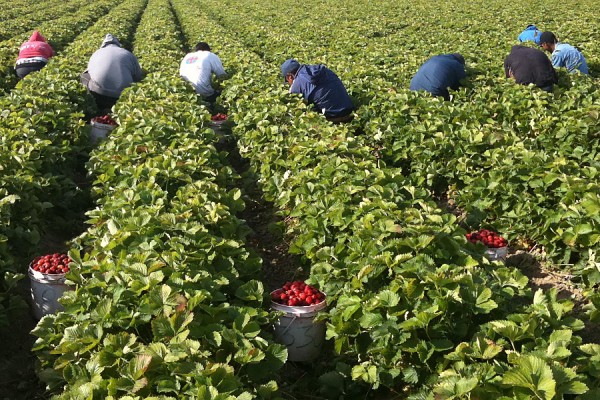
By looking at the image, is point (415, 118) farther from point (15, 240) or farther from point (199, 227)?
point (15, 240)

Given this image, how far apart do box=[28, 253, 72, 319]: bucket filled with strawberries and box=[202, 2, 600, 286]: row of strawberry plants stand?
3.87 meters

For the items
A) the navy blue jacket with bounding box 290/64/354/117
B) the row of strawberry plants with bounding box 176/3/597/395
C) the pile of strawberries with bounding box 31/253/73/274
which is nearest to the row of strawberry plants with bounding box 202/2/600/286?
the navy blue jacket with bounding box 290/64/354/117

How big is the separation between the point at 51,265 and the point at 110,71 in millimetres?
6473

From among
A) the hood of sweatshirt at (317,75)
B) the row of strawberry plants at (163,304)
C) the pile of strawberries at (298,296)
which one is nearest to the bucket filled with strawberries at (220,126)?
the hood of sweatshirt at (317,75)

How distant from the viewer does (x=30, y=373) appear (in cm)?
414

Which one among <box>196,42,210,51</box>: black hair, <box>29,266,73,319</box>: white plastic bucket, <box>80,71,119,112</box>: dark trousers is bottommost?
<box>80,71,119,112</box>: dark trousers

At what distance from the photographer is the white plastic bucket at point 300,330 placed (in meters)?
3.88

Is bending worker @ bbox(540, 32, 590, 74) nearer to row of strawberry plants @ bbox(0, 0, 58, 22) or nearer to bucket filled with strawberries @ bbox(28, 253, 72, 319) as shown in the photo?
bucket filled with strawberries @ bbox(28, 253, 72, 319)

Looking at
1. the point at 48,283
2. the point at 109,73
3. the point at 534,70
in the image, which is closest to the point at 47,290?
the point at 48,283

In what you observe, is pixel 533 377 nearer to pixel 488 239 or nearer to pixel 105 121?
pixel 488 239

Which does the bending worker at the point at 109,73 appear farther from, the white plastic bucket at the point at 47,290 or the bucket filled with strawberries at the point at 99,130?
the white plastic bucket at the point at 47,290

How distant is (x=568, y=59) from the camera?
1088cm

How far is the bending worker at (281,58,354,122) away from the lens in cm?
853

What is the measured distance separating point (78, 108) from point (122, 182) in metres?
5.15
